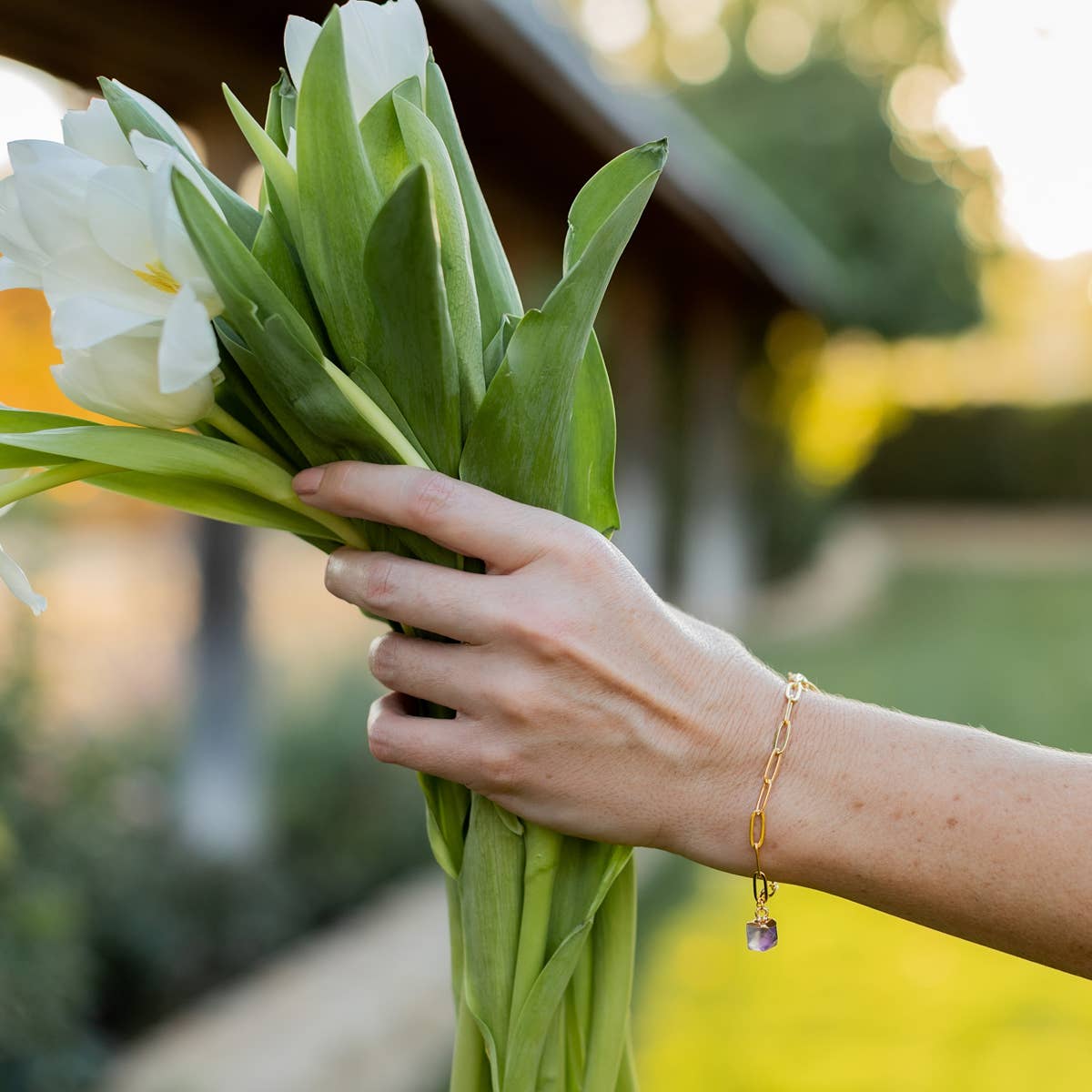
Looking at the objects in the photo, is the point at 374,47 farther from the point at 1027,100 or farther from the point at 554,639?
the point at 1027,100

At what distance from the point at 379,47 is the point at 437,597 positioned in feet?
1.21

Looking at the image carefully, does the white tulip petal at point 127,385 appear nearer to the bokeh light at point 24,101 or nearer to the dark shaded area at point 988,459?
the bokeh light at point 24,101

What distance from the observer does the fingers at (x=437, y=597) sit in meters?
0.78

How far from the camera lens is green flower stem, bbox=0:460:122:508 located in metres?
0.72

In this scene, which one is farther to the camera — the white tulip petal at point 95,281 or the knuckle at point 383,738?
the knuckle at point 383,738

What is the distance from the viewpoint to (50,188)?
683 millimetres

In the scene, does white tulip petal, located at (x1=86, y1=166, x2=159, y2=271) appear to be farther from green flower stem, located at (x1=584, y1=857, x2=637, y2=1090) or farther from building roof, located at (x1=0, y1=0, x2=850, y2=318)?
building roof, located at (x1=0, y1=0, x2=850, y2=318)

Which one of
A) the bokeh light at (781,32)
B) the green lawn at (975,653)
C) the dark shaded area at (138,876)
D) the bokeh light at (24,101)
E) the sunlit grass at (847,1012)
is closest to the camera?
the dark shaded area at (138,876)

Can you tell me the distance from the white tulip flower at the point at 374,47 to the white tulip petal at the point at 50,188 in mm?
153

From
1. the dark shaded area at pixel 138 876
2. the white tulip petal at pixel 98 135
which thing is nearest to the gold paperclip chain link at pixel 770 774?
the white tulip petal at pixel 98 135

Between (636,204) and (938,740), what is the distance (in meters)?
0.49

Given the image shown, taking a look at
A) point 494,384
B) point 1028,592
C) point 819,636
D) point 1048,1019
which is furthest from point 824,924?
point 1028,592

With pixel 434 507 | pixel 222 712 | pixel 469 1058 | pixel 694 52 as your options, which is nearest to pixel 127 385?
pixel 434 507

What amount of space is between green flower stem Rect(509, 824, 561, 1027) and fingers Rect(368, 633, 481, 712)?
118 mm
